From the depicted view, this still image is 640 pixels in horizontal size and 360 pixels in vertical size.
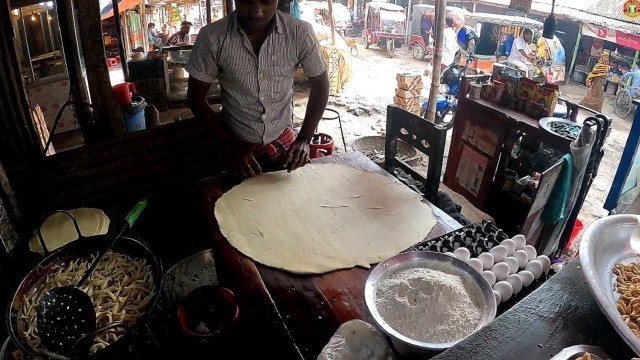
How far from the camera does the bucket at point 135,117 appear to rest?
131 inches

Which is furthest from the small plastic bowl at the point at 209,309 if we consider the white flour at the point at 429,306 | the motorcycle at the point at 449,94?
the motorcycle at the point at 449,94

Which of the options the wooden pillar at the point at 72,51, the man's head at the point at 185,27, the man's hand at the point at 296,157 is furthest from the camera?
the man's head at the point at 185,27

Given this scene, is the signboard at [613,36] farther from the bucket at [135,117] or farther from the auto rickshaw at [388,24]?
the bucket at [135,117]

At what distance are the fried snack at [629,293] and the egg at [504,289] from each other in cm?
43

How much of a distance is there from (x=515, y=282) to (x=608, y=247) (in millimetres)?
472

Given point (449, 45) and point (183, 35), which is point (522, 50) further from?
point (183, 35)

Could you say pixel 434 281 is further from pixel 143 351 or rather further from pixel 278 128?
pixel 278 128

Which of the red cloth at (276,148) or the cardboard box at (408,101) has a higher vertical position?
the red cloth at (276,148)

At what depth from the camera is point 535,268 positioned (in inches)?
60.7

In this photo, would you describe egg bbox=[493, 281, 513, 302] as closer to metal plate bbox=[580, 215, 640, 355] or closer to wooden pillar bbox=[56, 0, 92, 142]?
metal plate bbox=[580, 215, 640, 355]

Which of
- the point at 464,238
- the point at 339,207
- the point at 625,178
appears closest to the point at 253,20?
the point at 339,207

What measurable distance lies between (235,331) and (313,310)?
1.00 meters

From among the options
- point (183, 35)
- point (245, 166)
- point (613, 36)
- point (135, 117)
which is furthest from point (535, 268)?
point (613, 36)

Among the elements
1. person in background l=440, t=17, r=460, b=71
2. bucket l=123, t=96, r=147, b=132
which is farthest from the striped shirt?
person in background l=440, t=17, r=460, b=71
